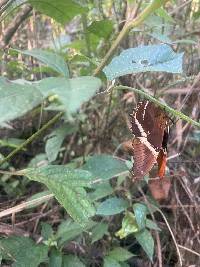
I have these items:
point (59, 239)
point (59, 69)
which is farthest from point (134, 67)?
point (59, 239)

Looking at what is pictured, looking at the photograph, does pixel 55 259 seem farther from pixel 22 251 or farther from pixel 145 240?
pixel 145 240

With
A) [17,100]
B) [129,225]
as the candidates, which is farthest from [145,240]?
[17,100]

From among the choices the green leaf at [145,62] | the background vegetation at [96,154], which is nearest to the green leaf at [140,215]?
the background vegetation at [96,154]

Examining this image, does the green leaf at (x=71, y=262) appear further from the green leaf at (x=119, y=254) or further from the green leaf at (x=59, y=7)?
the green leaf at (x=59, y=7)

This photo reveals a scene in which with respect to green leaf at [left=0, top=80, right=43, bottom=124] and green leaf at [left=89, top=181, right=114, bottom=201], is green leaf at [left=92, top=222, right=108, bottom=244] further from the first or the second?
green leaf at [left=0, top=80, right=43, bottom=124]

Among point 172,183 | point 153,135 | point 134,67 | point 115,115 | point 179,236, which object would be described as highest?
point 134,67

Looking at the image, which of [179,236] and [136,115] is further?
[179,236]

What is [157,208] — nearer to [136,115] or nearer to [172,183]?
[172,183]
